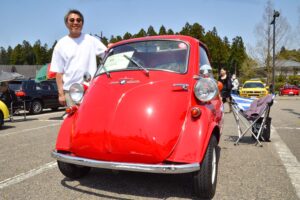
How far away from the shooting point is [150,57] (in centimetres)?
407

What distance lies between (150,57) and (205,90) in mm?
922

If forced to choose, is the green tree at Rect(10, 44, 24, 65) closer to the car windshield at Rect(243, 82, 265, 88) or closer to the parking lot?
the car windshield at Rect(243, 82, 265, 88)

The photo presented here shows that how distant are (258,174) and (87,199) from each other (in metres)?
2.29

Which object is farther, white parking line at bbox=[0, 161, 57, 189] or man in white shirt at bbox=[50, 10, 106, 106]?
man in white shirt at bbox=[50, 10, 106, 106]

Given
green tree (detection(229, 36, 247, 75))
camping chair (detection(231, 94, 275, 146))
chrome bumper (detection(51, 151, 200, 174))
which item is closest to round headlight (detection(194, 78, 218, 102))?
chrome bumper (detection(51, 151, 200, 174))

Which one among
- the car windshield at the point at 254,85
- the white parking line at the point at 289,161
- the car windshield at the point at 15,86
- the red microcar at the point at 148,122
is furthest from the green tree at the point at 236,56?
the red microcar at the point at 148,122

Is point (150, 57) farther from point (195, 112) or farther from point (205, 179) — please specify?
point (205, 179)

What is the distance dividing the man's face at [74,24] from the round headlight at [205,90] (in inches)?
77.8

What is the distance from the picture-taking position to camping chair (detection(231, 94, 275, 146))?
240 inches

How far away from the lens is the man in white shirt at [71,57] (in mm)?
4445

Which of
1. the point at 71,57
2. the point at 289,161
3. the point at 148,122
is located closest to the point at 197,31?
the point at 289,161

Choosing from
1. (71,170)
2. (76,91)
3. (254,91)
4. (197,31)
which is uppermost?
(197,31)

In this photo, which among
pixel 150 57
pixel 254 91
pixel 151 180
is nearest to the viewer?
pixel 151 180

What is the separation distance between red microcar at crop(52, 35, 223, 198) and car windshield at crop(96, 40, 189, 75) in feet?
0.04
